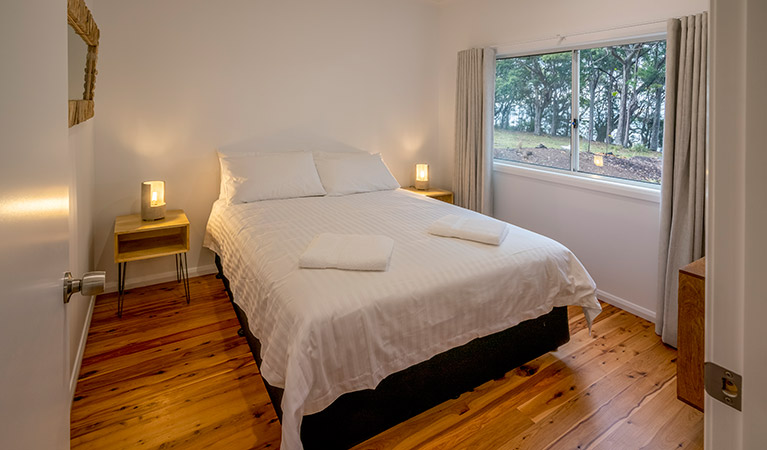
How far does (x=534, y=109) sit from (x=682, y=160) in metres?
1.52

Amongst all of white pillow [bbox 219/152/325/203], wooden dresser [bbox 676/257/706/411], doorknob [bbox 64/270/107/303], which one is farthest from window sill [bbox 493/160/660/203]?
doorknob [bbox 64/270/107/303]

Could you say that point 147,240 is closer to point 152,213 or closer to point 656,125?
point 152,213

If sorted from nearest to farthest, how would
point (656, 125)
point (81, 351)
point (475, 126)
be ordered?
1. point (81, 351)
2. point (656, 125)
3. point (475, 126)

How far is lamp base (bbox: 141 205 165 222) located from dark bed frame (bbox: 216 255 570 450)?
1.22 meters

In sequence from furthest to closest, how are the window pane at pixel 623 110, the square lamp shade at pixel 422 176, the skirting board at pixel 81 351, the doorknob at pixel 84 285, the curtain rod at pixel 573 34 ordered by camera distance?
the square lamp shade at pixel 422 176 → the window pane at pixel 623 110 → the curtain rod at pixel 573 34 → the skirting board at pixel 81 351 → the doorknob at pixel 84 285

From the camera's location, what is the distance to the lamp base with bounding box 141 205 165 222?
119 inches

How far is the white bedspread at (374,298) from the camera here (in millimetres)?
1560

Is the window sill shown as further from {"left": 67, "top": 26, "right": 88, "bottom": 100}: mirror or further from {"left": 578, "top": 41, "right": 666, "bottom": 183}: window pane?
{"left": 67, "top": 26, "right": 88, "bottom": 100}: mirror

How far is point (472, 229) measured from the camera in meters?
2.32

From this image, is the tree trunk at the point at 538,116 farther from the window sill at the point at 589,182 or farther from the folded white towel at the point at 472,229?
the folded white towel at the point at 472,229

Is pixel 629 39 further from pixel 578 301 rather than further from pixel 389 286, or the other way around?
pixel 389 286

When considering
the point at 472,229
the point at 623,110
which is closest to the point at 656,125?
the point at 623,110

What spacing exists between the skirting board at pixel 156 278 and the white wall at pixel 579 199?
268 centimetres

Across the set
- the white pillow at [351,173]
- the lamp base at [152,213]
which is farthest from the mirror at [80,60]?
the white pillow at [351,173]
